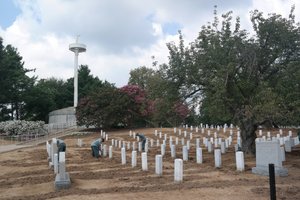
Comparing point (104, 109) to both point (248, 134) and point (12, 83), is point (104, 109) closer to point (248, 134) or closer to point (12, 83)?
point (12, 83)

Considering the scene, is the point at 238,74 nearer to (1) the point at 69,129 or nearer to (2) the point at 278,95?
(2) the point at 278,95

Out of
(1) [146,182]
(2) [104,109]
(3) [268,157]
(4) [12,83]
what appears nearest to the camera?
(1) [146,182]

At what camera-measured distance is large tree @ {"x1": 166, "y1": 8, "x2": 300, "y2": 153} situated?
18.5 metres

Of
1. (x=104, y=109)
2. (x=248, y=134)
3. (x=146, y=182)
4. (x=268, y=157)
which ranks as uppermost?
(x=104, y=109)

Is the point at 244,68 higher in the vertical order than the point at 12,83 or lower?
lower

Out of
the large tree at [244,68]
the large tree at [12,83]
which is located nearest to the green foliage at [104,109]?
the large tree at [12,83]

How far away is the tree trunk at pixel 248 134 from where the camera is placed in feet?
64.6

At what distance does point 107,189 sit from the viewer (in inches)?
453

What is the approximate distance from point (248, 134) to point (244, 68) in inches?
126

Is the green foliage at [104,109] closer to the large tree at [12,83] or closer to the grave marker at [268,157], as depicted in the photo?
the large tree at [12,83]

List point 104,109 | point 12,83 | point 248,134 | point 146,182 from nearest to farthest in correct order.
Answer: point 146,182 < point 248,134 < point 104,109 < point 12,83

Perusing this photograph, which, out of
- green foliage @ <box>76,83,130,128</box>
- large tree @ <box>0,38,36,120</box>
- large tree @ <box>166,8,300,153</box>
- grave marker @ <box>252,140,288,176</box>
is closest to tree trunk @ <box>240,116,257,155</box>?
large tree @ <box>166,8,300,153</box>

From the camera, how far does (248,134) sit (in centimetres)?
1980

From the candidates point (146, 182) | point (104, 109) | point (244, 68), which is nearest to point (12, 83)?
point (104, 109)
